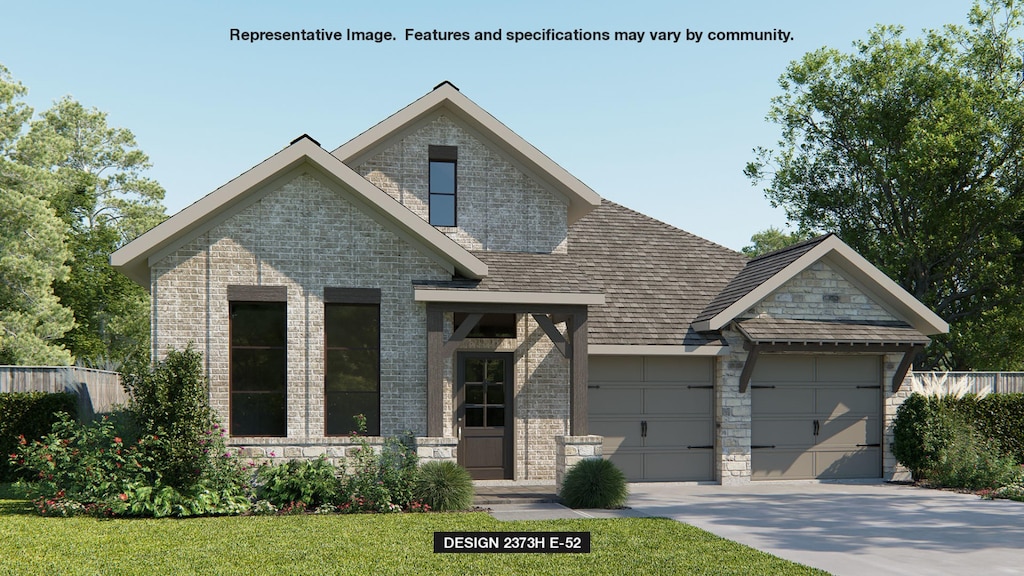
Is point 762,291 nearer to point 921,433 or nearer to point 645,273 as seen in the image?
point 645,273

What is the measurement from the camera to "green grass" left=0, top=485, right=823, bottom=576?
933 centimetres

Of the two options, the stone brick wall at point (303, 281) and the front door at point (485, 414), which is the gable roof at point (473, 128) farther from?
the front door at point (485, 414)

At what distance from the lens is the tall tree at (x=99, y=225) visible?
3944 centimetres

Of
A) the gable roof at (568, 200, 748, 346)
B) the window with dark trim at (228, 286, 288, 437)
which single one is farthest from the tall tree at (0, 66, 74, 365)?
the gable roof at (568, 200, 748, 346)

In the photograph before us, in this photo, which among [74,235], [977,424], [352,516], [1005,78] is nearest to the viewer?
[352,516]

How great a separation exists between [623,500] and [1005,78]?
80.9 feet

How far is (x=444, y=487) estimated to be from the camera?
1351cm

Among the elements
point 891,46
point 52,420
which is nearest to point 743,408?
point 52,420

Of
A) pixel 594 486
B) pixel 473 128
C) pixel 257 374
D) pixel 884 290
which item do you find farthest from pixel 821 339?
pixel 257 374

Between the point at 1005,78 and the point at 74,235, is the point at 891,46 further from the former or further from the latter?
the point at 74,235

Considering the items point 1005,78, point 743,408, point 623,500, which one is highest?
point 1005,78

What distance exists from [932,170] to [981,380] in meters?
10.5

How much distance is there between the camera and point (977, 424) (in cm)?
1895

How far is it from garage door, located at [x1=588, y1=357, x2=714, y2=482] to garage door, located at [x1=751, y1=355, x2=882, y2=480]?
104 centimetres
